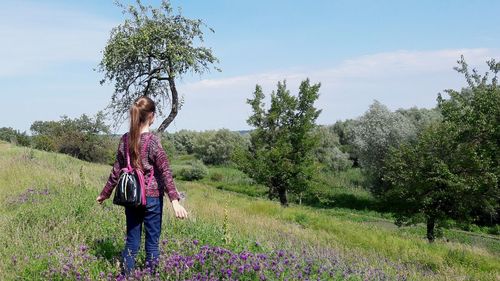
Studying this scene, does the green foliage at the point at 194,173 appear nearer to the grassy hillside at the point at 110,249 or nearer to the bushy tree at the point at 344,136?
the bushy tree at the point at 344,136

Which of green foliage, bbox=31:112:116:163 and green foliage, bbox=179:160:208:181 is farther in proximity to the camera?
green foliage, bbox=179:160:208:181

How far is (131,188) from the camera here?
452 cm

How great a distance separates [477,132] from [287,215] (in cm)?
837

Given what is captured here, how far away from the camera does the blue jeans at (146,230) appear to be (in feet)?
15.2

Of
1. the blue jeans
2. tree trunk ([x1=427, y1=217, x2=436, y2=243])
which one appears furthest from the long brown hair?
tree trunk ([x1=427, y1=217, x2=436, y2=243])

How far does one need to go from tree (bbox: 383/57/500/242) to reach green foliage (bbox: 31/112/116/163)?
28156mm

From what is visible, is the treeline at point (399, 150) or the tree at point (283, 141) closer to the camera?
the treeline at point (399, 150)

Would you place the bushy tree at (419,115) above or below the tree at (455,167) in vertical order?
above

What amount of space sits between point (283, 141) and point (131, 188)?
68.8 ft

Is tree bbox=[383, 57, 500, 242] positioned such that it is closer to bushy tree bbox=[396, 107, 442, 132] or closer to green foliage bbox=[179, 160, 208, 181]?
bushy tree bbox=[396, 107, 442, 132]

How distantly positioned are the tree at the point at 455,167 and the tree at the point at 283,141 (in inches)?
246

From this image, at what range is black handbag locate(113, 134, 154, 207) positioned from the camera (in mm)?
4504

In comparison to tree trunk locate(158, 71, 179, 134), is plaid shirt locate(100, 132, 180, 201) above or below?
below

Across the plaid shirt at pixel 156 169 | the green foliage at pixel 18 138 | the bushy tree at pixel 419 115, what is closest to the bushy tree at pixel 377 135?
the bushy tree at pixel 419 115
